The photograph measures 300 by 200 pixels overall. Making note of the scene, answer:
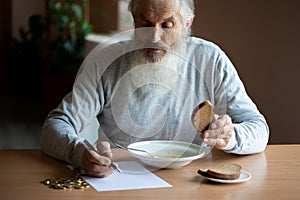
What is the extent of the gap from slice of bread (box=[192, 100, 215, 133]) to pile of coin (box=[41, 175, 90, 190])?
373mm

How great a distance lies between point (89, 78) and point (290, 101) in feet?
4.19

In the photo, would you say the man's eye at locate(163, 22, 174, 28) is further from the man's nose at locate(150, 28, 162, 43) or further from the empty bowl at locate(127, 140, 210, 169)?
the empty bowl at locate(127, 140, 210, 169)

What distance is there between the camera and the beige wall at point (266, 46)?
9.25ft

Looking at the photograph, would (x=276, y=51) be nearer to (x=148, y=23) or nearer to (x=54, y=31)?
(x=148, y=23)

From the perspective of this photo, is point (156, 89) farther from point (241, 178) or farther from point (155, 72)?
point (241, 178)

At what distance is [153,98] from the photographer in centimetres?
203

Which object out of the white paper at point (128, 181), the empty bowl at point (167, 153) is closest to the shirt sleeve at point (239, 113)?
the empty bowl at point (167, 153)

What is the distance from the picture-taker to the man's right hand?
152 cm

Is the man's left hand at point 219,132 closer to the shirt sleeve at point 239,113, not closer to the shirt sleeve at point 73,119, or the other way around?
the shirt sleeve at point 239,113

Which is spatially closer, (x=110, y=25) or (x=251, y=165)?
(x=251, y=165)

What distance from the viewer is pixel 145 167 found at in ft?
5.32

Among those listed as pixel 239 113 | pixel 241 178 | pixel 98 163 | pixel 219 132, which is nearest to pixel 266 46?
pixel 239 113

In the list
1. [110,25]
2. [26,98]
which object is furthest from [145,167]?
[26,98]

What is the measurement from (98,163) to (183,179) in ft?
0.78
